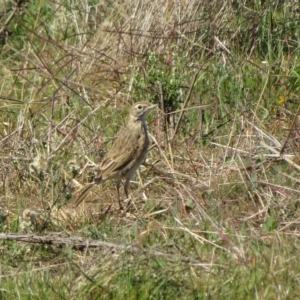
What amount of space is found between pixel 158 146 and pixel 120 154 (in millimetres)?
426

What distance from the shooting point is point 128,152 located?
744 centimetres

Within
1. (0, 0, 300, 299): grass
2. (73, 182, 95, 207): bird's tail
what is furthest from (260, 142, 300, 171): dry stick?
(73, 182, 95, 207): bird's tail

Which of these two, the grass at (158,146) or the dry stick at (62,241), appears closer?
the grass at (158,146)

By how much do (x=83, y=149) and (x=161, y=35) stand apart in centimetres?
176

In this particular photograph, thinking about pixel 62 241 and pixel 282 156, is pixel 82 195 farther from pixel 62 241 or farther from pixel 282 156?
pixel 282 156

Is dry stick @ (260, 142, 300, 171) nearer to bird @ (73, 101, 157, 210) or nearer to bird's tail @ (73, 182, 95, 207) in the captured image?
bird @ (73, 101, 157, 210)

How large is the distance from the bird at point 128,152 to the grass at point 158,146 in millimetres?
149

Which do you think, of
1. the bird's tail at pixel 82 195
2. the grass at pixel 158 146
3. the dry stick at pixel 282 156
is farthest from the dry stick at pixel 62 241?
the dry stick at pixel 282 156

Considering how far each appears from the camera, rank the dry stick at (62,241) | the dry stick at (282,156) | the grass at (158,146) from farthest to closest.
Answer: the dry stick at (282,156) < the dry stick at (62,241) < the grass at (158,146)

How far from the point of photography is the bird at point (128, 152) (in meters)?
7.23

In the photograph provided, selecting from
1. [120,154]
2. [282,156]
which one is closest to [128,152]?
[120,154]

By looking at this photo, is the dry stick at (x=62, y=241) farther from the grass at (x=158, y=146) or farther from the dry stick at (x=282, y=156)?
the dry stick at (x=282, y=156)

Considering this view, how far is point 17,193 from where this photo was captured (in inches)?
287

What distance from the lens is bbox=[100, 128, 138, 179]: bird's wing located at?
23.9 ft
